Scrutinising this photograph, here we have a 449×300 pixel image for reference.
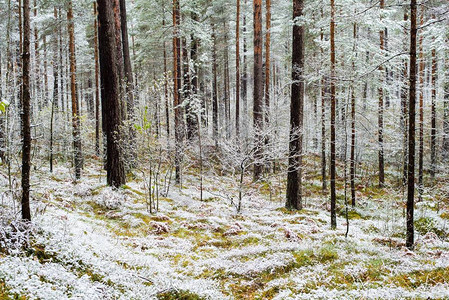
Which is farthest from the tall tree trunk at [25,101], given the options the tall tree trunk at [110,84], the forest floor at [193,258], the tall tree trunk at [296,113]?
the tall tree trunk at [296,113]

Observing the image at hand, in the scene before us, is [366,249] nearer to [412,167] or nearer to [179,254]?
[412,167]

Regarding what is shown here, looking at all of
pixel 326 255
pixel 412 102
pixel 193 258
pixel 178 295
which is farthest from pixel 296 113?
pixel 178 295

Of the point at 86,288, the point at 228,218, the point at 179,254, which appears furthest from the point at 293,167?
the point at 86,288

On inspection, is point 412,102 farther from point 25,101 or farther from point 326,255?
point 25,101

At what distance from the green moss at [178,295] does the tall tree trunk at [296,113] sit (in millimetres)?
6196

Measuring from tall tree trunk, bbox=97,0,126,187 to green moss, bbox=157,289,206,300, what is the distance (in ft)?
20.8

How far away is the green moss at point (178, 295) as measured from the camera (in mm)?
4198

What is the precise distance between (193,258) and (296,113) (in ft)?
21.4

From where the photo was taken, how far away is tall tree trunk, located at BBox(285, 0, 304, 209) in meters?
9.64

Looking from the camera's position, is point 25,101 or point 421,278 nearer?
point 25,101

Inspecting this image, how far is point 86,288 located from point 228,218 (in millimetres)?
5814

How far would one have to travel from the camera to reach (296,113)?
10281mm

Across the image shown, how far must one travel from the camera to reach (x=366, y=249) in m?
6.19

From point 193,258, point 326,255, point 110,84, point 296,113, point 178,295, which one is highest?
point 110,84
